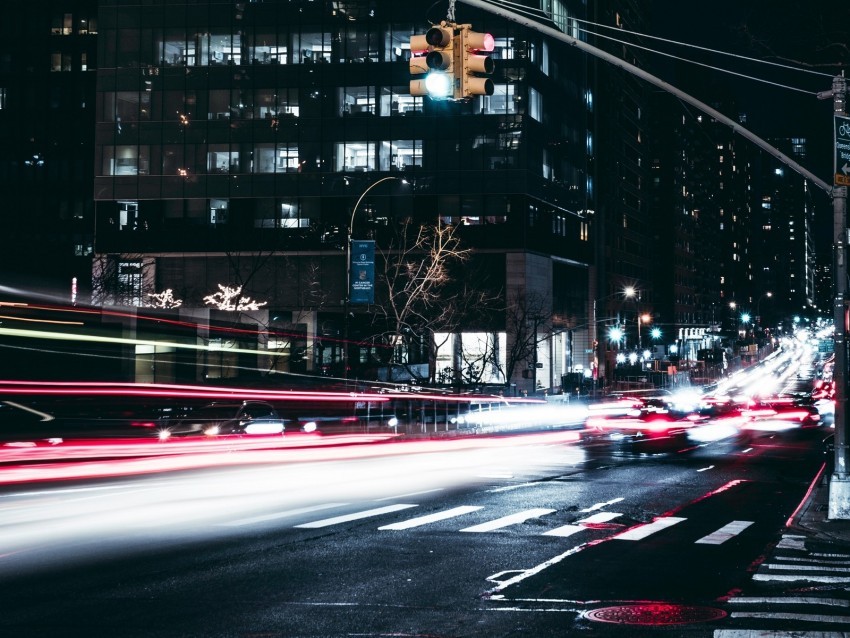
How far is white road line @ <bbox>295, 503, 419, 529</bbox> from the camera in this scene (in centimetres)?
1538

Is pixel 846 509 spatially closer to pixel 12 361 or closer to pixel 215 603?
pixel 215 603

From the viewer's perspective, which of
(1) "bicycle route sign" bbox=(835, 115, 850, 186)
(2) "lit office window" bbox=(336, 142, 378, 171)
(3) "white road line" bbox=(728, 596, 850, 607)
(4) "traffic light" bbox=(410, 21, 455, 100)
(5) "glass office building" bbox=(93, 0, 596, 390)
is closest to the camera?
(3) "white road line" bbox=(728, 596, 850, 607)

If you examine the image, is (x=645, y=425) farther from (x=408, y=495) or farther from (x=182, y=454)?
(x=408, y=495)

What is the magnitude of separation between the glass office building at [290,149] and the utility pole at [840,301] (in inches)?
2066

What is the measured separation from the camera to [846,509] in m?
16.2

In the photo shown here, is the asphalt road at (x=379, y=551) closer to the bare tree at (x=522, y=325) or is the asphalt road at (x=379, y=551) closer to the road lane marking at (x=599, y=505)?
the road lane marking at (x=599, y=505)

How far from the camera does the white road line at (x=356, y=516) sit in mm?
15383

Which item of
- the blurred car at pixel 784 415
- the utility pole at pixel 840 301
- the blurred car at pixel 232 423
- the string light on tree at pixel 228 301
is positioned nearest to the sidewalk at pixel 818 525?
the utility pole at pixel 840 301

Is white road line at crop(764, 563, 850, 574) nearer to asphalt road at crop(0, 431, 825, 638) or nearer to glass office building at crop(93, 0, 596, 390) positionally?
asphalt road at crop(0, 431, 825, 638)

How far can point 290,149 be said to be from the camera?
70.5 metres

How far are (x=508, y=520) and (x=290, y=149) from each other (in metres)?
57.5

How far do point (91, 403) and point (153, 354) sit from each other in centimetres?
1207

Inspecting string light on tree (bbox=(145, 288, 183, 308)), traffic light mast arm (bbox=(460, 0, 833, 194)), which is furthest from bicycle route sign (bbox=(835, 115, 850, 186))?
string light on tree (bbox=(145, 288, 183, 308))

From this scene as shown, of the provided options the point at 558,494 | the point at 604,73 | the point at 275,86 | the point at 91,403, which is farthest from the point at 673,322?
the point at 558,494
